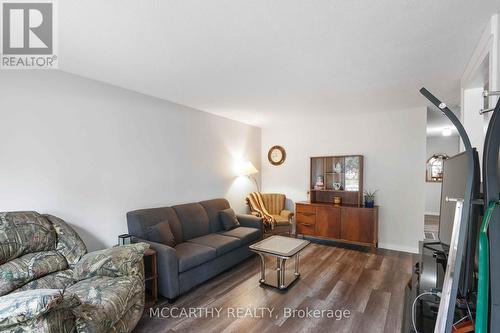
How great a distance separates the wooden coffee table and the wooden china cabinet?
1.46m

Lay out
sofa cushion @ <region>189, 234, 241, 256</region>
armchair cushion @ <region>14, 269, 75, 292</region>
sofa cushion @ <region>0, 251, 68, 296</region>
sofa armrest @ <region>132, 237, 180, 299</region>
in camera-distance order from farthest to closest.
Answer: sofa cushion @ <region>189, 234, 241, 256</region>, sofa armrest @ <region>132, 237, 180, 299</region>, armchair cushion @ <region>14, 269, 75, 292</region>, sofa cushion @ <region>0, 251, 68, 296</region>

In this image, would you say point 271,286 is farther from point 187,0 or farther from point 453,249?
point 187,0

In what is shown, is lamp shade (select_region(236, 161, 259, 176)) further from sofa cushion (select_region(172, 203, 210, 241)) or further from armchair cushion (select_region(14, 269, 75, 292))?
armchair cushion (select_region(14, 269, 75, 292))

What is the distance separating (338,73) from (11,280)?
3305 mm

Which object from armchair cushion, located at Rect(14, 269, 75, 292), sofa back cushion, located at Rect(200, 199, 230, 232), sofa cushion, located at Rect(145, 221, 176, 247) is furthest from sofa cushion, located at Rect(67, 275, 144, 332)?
sofa back cushion, located at Rect(200, 199, 230, 232)

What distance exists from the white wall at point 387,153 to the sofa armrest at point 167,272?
3.28 m

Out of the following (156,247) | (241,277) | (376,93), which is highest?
(376,93)

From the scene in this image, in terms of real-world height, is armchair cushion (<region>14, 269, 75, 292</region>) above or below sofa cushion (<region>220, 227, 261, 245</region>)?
above

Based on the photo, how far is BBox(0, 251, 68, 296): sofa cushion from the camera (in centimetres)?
168

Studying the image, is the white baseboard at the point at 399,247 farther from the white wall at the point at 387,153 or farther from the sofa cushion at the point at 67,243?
the sofa cushion at the point at 67,243

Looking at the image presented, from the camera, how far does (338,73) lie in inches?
99.1

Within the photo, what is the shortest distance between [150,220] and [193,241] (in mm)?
656

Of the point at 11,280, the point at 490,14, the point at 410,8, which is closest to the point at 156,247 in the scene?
the point at 11,280

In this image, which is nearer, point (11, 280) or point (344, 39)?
point (11, 280)
